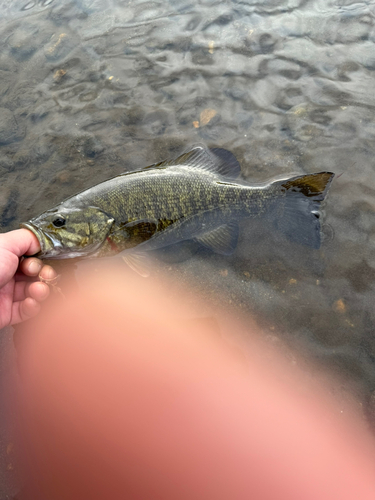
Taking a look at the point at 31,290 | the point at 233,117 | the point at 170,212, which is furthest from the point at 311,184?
the point at 31,290

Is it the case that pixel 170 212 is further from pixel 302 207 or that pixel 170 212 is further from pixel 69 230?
pixel 302 207

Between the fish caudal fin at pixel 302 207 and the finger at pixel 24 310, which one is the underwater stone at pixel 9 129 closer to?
the finger at pixel 24 310

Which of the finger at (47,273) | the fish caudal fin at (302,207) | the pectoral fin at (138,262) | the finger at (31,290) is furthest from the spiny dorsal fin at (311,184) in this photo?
the finger at (31,290)

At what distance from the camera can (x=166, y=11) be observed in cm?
639

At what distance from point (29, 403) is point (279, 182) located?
132 inches

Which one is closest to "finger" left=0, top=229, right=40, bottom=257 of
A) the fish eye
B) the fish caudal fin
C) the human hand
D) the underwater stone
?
the human hand

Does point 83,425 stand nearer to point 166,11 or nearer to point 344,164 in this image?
point 344,164

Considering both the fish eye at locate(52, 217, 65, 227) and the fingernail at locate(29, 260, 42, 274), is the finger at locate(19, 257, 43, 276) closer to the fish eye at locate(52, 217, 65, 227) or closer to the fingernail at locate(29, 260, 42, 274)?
the fingernail at locate(29, 260, 42, 274)

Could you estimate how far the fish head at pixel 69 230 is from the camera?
3541mm

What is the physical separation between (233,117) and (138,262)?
258cm

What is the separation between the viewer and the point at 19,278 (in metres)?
3.74

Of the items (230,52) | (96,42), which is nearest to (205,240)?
(230,52)

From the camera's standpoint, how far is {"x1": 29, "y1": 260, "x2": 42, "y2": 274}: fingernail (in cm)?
347

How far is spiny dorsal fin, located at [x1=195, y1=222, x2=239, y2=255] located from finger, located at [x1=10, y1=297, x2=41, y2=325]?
1963 mm
